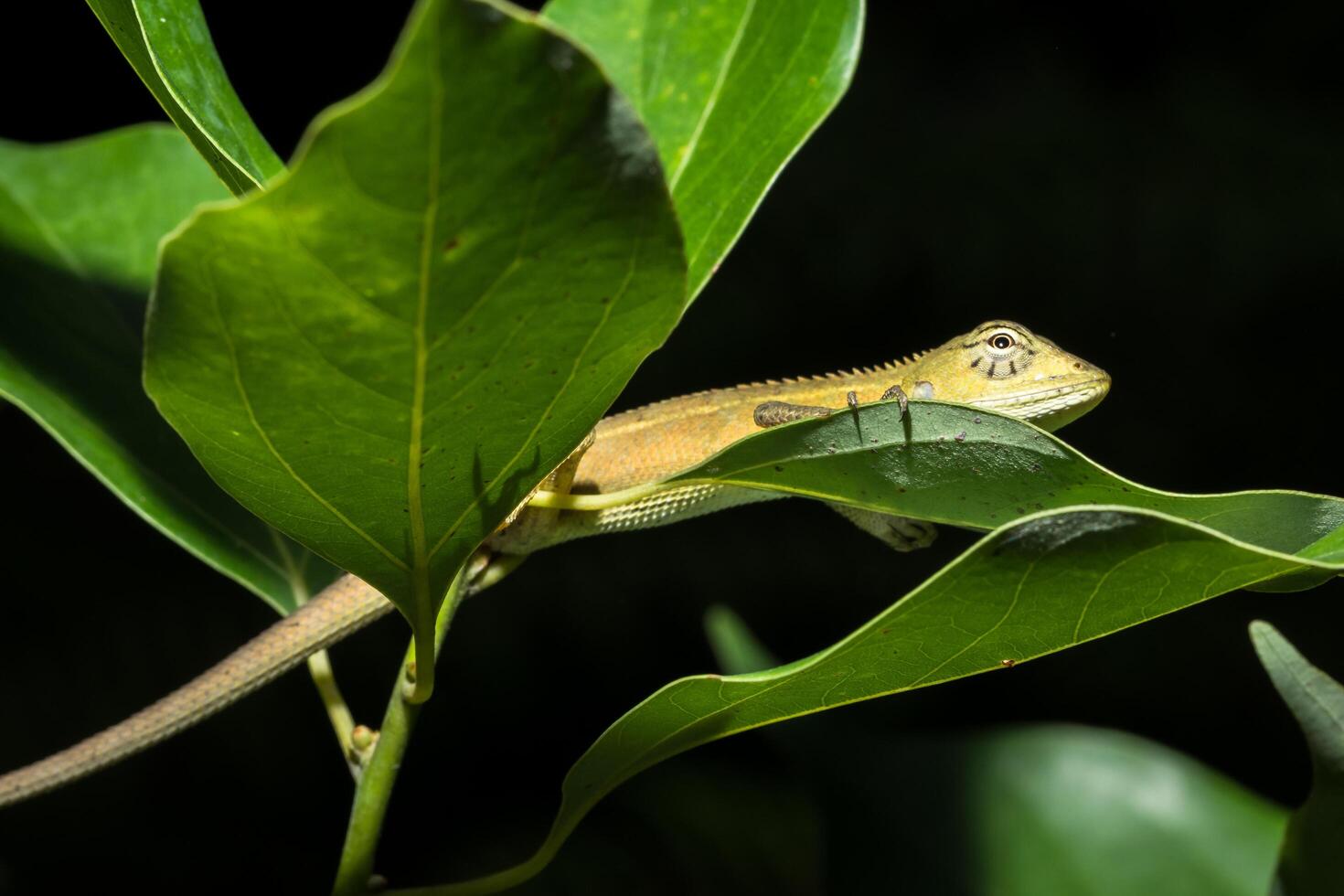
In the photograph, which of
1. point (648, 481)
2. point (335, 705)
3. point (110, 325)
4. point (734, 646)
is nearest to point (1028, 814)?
point (734, 646)

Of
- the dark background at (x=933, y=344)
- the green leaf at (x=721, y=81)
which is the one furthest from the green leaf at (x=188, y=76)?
the dark background at (x=933, y=344)

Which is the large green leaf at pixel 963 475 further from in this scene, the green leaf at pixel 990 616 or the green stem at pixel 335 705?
the green stem at pixel 335 705

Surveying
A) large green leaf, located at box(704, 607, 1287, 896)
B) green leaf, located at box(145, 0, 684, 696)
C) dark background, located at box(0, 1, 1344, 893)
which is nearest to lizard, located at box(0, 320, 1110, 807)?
green leaf, located at box(145, 0, 684, 696)

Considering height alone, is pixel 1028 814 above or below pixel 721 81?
below

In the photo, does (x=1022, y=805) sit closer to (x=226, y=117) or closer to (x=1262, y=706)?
(x=226, y=117)

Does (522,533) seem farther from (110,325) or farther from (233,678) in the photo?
(110,325)

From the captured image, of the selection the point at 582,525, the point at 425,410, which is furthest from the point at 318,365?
the point at 582,525

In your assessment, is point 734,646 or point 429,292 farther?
point 734,646
